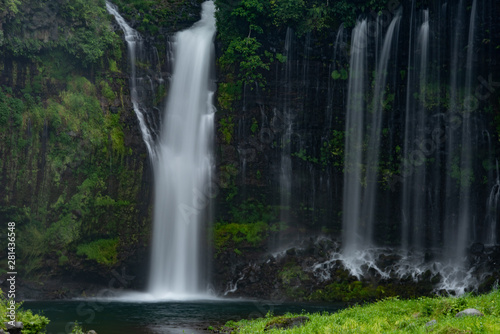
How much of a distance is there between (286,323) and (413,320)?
3123 mm

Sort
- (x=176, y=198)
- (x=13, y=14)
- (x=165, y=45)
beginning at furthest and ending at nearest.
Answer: (x=165, y=45)
(x=176, y=198)
(x=13, y=14)

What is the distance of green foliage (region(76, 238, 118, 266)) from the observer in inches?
869

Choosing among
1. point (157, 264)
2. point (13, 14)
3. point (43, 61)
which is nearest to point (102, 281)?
point (157, 264)

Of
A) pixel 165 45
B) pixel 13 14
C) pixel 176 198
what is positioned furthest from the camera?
pixel 165 45

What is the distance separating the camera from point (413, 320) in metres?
11.2

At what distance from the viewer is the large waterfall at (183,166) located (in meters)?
22.8

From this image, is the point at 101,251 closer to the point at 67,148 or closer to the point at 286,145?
the point at 67,148

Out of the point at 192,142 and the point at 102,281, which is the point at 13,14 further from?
the point at 102,281

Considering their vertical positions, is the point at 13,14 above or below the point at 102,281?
above

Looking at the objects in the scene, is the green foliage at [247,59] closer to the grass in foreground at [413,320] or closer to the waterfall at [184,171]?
the waterfall at [184,171]

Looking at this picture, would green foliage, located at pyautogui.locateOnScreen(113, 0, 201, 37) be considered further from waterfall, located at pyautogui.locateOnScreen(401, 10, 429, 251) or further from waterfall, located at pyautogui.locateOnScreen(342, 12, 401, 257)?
waterfall, located at pyautogui.locateOnScreen(401, 10, 429, 251)

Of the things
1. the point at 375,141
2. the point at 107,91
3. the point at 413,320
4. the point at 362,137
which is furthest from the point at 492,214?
the point at 107,91

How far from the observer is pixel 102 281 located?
22.3m

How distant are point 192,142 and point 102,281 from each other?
736cm
